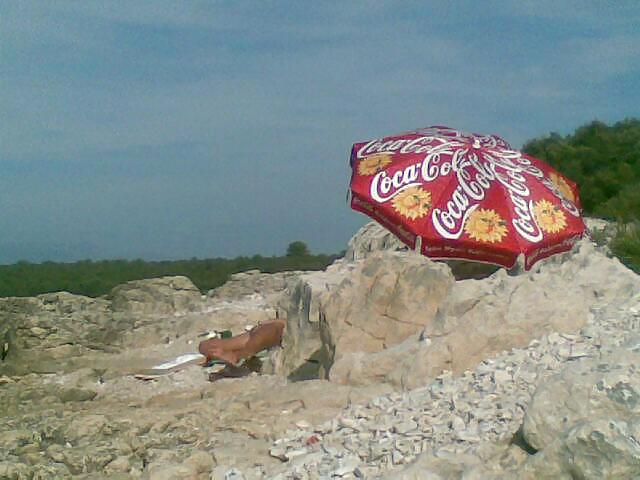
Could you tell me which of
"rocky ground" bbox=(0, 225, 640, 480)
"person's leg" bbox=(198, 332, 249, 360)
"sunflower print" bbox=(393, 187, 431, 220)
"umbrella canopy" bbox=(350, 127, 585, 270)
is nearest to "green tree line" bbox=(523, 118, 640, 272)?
"umbrella canopy" bbox=(350, 127, 585, 270)

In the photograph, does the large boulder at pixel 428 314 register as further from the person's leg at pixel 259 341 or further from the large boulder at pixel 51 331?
the large boulder at pixel 51 331

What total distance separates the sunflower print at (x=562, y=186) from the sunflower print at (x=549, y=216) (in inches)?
40.1

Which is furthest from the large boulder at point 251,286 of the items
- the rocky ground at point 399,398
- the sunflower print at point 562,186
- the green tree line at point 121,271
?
the rocky ground at point 399,398

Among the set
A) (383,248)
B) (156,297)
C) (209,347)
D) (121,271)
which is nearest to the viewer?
(209,347)

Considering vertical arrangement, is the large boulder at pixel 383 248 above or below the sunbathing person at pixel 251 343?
above

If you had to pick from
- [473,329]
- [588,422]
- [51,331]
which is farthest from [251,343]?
[51,331]

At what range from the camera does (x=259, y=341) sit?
8.09 meters

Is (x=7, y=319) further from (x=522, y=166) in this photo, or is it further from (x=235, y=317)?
(x=522, y=166)

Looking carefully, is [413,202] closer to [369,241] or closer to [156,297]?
[369,241]

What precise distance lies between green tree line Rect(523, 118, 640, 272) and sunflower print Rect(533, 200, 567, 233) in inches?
92.9

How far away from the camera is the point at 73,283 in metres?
21.3

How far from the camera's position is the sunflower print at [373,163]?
8766mm

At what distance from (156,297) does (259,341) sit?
23.9 ft

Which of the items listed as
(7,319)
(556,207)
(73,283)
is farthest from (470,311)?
(73,283)
